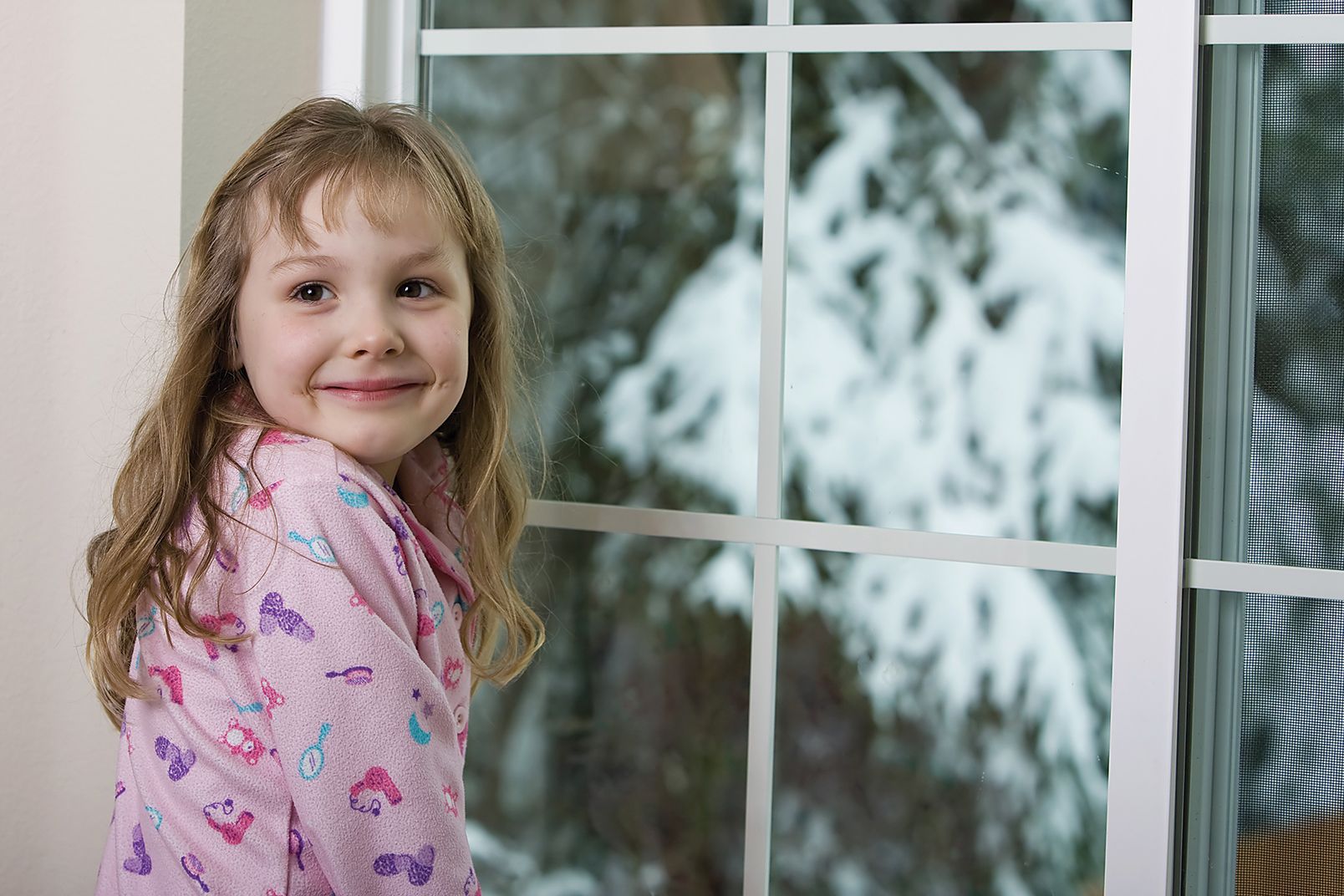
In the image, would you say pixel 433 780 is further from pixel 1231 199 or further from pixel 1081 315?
pixel 1231 199

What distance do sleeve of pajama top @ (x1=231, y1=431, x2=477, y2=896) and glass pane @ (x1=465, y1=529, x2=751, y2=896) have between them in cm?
39

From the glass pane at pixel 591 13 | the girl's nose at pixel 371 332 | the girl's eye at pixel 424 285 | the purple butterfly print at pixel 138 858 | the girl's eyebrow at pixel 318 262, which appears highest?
the glass pane at pixel 591 13

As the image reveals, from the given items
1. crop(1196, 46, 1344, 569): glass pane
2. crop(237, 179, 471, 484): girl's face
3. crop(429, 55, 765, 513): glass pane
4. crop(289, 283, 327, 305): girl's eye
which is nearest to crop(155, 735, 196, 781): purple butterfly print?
crop(237, 179, 471, 484): girl's face

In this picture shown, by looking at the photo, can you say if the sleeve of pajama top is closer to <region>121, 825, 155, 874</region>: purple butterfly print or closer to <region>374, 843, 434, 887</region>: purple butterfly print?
<region>374, 843, 434, 887</region>: purple butterfly print

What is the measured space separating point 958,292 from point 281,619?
71 centimetres

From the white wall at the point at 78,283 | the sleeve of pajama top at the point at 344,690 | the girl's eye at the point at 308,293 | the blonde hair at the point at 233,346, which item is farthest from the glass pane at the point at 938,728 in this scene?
the white wall at the point at 78,283

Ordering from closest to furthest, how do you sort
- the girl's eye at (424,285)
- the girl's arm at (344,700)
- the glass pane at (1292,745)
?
the girl's arm at (344,700)
the girl's eye at (424,285)
the glass pane at (1292,745)

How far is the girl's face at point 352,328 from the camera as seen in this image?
3.13ft

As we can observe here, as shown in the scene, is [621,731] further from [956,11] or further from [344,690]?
[956,11]

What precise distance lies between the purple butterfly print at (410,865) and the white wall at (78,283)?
21.3 inches

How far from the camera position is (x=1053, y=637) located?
119 centimetres

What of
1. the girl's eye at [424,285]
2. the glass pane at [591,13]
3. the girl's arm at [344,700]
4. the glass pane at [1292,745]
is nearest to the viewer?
the girl's arm at [344,700]

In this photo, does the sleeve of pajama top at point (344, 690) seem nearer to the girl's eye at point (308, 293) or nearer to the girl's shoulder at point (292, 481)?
the girl's shoulder at point (292, 481)

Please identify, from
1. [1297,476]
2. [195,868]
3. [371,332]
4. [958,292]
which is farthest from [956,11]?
[195,868]
